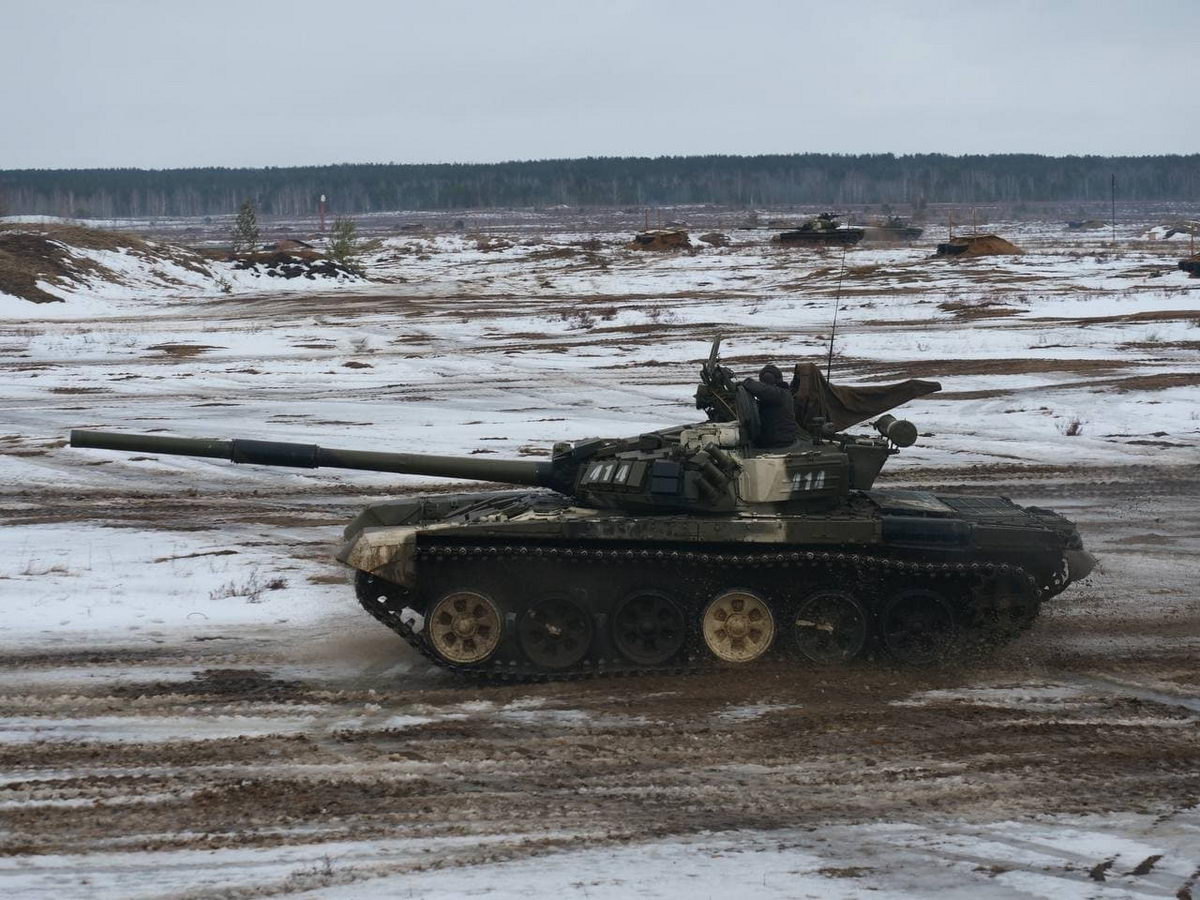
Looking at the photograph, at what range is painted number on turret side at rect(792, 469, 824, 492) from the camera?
1136 cm

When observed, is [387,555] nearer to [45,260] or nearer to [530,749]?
[530,749]

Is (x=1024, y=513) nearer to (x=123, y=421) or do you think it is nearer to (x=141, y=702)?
(x=141, y=702)

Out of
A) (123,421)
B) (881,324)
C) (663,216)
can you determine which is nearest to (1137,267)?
(881,324)

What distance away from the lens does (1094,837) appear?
7789mm

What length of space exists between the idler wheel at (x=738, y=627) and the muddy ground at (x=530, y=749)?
0.32 m

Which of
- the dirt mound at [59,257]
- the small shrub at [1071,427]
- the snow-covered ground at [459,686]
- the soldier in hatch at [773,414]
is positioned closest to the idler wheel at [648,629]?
the snow-covered ground at [459,686]

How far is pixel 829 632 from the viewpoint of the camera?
1129cm

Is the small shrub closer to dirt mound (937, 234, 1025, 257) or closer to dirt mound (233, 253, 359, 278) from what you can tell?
dirt mound (937, 234, 1025, 257)

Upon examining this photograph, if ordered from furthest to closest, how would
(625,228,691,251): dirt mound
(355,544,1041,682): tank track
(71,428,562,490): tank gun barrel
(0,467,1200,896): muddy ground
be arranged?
(625,228,691,251): dirt mound
(71,428,562,490): tank gun barrel
(355,544,1041,682): tank track
(0,467,1200,896): muddy ground

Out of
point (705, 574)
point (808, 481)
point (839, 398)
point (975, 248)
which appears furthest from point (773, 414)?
point (975, 248)

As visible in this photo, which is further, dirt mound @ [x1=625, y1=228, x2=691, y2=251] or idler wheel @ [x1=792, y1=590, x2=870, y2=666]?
dirt mound @ [x1=625, y1=228, x2=691, y2=251]

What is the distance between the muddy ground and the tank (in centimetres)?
34

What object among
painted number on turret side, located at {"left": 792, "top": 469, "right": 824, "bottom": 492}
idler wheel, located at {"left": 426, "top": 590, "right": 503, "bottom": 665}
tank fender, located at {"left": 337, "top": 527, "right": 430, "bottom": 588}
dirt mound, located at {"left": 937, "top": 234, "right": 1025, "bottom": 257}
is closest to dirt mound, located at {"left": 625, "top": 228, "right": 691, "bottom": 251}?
dirt mound, located at {"left": 937, "top": 234, "right": 1025, "bottom": 257}

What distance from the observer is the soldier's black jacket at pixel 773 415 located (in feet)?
38.2
